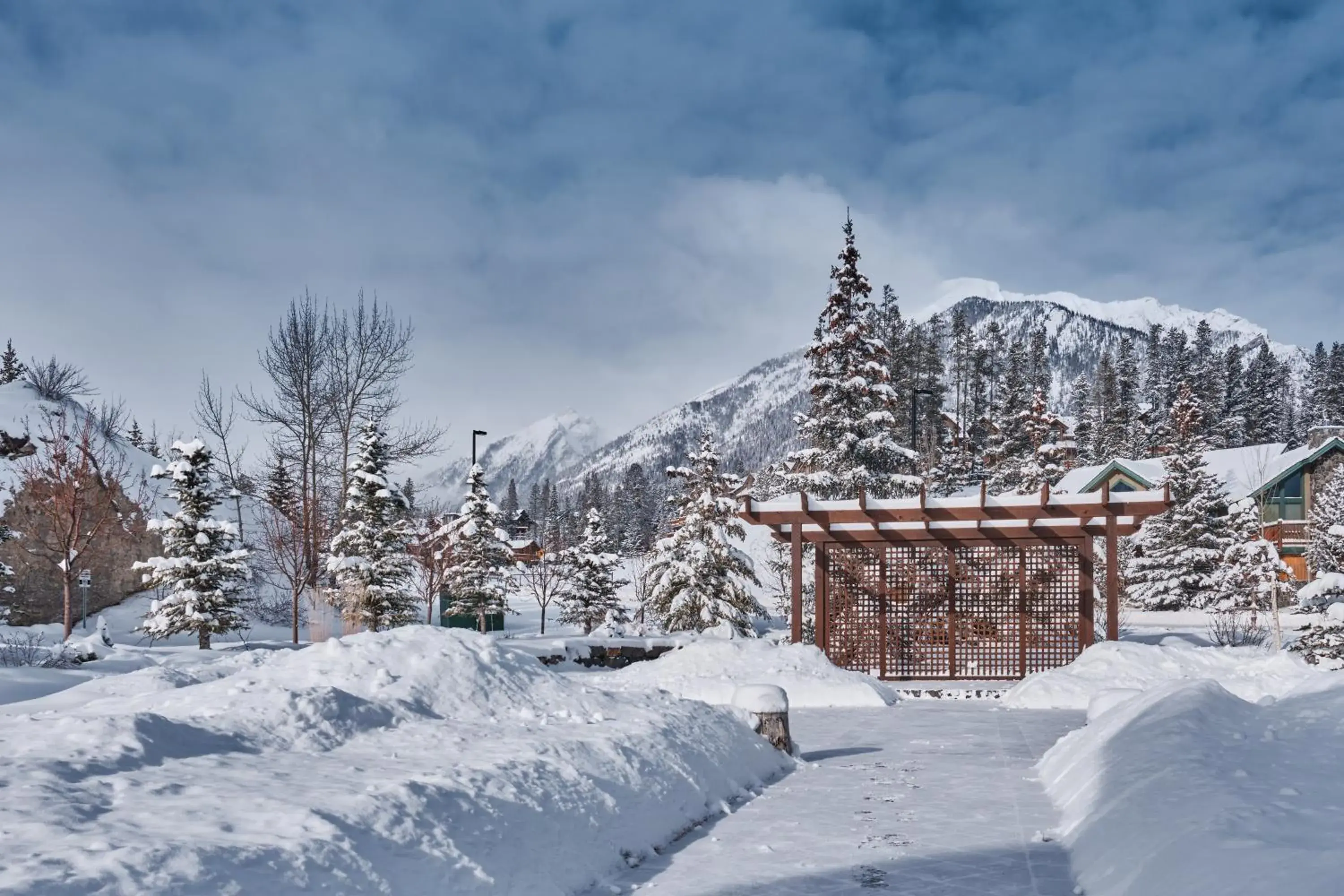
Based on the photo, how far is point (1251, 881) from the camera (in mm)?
3363

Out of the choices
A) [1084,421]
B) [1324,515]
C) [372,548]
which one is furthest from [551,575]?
[1084,421]

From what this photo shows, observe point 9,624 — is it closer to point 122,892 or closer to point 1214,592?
point 122,892

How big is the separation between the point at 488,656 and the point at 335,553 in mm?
15557

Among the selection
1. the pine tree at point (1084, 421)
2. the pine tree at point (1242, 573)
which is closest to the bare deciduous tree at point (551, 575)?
the pine tree at point (1242, 573)

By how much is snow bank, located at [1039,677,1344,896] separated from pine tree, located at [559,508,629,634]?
20.8 metres

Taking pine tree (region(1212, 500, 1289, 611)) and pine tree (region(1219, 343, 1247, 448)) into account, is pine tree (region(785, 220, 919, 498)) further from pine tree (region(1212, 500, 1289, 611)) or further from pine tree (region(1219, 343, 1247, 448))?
pine tree (region(1219, 343, 1247, 448))

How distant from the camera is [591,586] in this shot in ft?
92.3

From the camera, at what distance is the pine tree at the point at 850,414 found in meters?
22.3

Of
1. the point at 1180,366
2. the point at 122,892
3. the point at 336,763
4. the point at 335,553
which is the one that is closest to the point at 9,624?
the point at 335,553

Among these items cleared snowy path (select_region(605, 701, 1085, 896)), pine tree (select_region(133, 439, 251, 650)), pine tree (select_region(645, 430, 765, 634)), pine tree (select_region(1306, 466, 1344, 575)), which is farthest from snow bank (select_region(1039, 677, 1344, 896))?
pine tree (select_region(1306, 466, 1344, 575))

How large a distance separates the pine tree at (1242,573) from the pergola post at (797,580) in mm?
13677

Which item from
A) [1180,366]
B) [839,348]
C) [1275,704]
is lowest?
[1275,704]

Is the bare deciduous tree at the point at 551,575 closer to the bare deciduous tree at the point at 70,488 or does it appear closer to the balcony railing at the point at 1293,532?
the bare deciduous tree at the point at 70,488

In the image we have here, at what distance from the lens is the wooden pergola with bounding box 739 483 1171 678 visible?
50.5 ft
